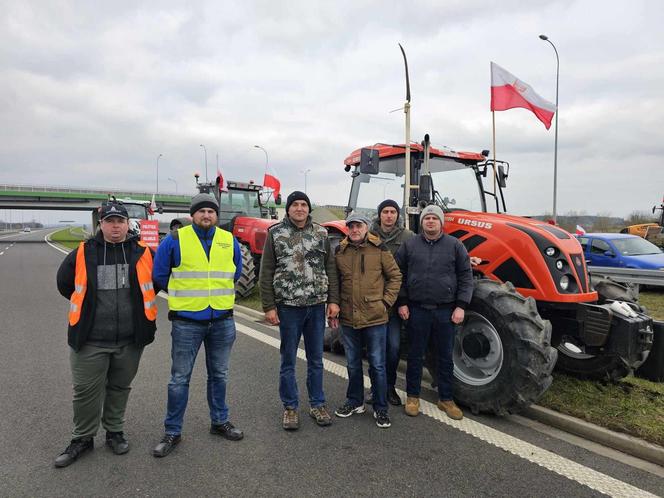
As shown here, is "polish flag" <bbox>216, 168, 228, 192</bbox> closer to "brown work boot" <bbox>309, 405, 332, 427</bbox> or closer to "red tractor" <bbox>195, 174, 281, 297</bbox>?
"red tractor" <bbox>195, 174, 281, 297</bbox>

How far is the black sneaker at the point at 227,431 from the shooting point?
3484 millimetres

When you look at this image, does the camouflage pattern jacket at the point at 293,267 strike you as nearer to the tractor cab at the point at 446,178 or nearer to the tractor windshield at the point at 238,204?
the tractor cab at the point at 446,178

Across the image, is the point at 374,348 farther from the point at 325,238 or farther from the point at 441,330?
the point at 325,238

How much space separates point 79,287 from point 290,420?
1.89 metres

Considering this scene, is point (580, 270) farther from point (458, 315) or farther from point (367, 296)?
point (367, 296)

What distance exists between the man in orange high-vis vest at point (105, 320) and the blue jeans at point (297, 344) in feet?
3.41

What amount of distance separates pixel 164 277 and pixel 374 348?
5.91 ft

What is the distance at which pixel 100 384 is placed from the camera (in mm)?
3252

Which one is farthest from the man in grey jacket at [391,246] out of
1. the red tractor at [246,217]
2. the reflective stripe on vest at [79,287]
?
the red tractor at [246,217]

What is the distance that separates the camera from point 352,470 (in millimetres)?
3066

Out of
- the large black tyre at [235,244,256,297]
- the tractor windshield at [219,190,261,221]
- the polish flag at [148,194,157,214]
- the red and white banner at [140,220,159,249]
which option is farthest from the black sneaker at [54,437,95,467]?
the polish flag at [148,194,157,214]

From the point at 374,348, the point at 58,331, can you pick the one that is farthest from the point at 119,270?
the point at 58,331

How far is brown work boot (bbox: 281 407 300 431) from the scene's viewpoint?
12.0 feet

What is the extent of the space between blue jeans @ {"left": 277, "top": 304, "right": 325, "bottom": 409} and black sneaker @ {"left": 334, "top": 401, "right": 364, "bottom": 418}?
0.66ft
